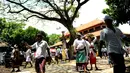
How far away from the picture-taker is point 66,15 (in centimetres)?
2869

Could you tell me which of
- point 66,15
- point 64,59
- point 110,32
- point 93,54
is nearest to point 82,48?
point 93,54

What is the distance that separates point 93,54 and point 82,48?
69.7 inches

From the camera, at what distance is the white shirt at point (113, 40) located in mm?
5784

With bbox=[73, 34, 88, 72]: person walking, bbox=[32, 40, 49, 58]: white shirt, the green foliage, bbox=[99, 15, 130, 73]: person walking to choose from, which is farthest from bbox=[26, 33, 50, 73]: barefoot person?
the green foliage

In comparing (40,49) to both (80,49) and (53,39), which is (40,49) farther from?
(53,39)

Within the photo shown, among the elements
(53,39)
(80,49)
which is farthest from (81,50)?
(53,39)

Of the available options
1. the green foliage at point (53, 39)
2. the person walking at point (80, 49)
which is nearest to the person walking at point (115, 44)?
the person walking at point (80, 49)

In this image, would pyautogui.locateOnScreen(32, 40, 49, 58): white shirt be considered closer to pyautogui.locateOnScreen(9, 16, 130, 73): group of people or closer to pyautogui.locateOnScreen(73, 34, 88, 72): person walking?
pyautogui.locateOnScreen(9, 16, 130, 73): group of people

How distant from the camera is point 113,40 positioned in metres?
5.86

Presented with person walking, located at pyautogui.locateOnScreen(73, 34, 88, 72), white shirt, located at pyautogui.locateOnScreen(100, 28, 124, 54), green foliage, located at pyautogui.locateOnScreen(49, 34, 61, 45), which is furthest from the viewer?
green foliage, located at pyautogui.locateOnScreen(49, 34, 61, 45)

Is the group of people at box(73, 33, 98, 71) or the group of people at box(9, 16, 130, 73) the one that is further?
the group of people at box(73, 33, 98, 71)

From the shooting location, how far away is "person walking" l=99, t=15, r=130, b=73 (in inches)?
222

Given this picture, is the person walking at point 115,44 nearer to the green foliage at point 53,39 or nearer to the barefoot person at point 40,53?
the barefoot person at point 40,53

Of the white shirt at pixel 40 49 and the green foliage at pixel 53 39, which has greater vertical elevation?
the green foliage at pixel 53 39
